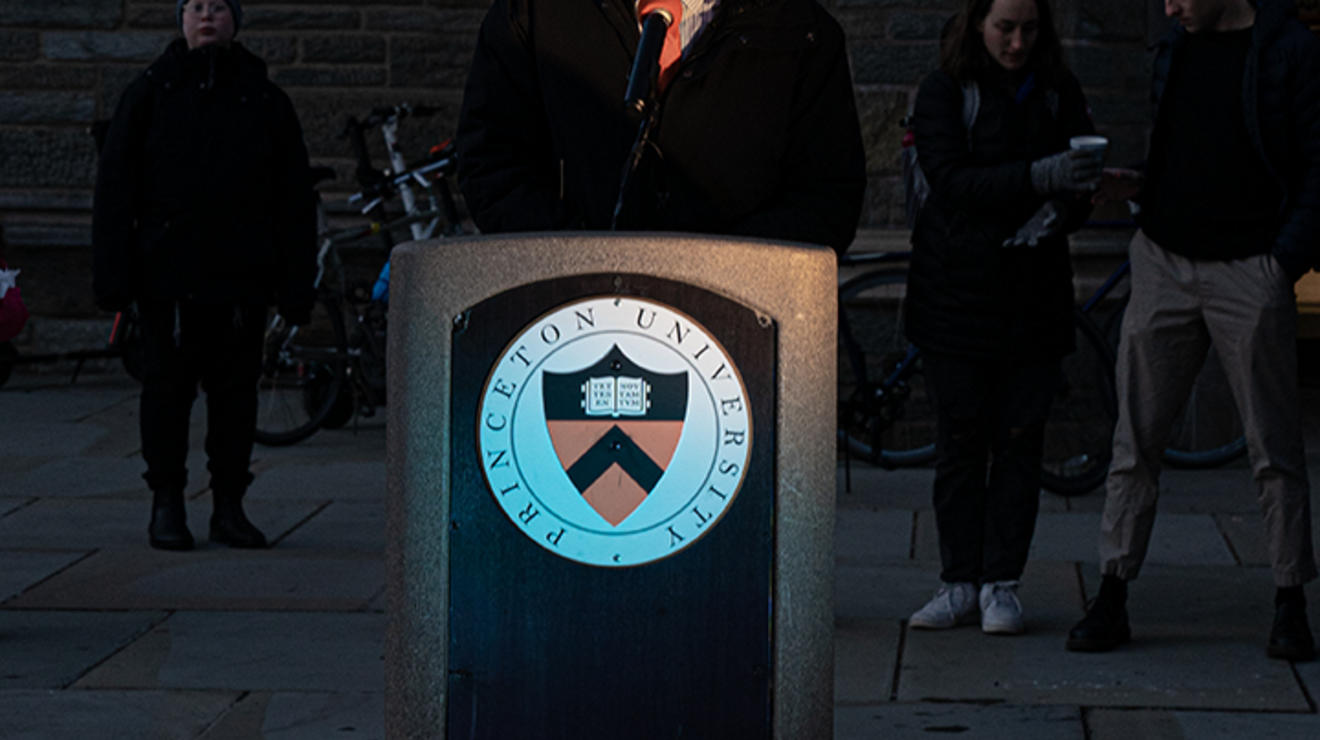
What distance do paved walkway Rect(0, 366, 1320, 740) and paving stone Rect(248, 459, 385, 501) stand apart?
0.07 ft

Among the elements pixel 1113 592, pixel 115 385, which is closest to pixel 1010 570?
pixel 1113 592

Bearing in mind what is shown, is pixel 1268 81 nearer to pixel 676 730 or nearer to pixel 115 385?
pixel 676 730

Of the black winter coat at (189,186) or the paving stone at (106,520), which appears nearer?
the black winter coat at (189,186)

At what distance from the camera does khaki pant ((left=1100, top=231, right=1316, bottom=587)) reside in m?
4.95

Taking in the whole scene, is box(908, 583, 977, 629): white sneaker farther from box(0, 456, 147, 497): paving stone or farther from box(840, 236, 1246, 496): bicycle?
box(0, 456, 147, 497): paving stone

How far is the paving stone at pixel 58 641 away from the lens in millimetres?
4840

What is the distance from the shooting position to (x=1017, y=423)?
5.35m

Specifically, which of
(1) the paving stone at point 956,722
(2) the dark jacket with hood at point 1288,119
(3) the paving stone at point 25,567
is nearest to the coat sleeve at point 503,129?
(1) the paving stone at point 956,722

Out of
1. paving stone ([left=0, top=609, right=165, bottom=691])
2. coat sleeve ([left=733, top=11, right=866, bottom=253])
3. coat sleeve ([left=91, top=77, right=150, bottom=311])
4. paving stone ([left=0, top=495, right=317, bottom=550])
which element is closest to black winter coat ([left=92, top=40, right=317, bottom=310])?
coat sleeve ([left=91, top=77, right=150, bottom=311])

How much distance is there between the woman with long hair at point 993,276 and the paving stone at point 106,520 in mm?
Answer: 2652

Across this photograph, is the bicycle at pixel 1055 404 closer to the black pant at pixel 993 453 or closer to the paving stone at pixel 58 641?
the black pant at pixel 993 453

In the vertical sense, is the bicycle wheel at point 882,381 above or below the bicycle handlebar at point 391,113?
below

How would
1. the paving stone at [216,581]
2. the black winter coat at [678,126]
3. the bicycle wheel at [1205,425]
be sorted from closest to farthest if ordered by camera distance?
the black winter coat at [678,126]
the paving stone at [216,581]
the bicycle wheel at [1205,425]

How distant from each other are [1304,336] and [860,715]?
6531mm
